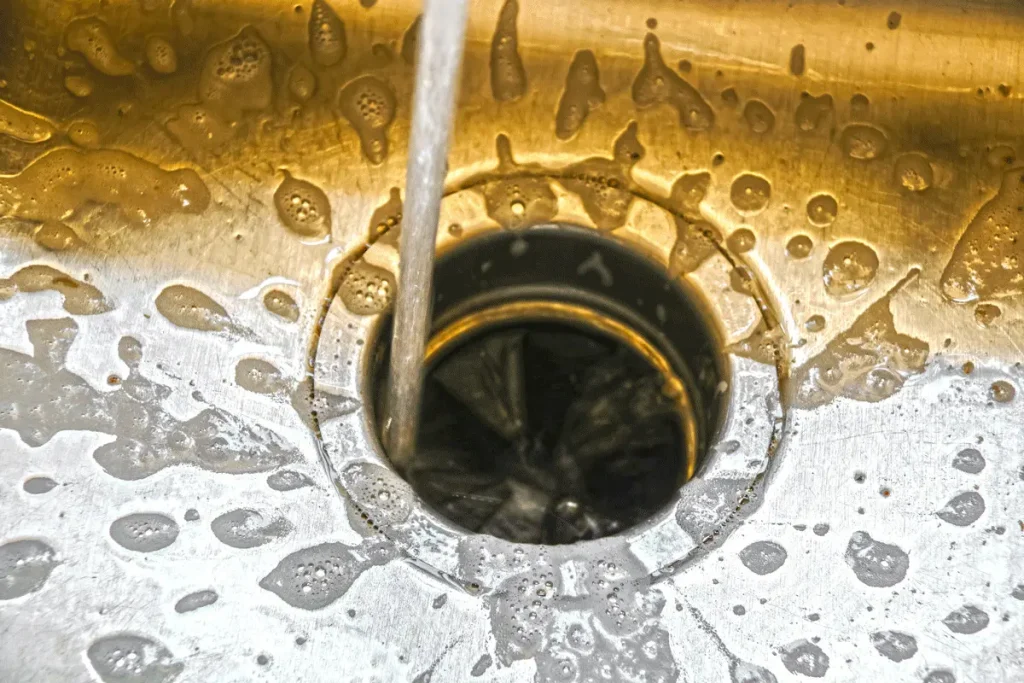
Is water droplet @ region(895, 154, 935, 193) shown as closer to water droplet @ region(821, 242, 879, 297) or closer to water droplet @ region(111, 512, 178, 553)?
water droplet @ region(821, 242, 879, 297)

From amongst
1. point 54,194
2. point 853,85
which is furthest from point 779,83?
point 54,194

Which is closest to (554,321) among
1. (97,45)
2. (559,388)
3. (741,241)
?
(559,388)

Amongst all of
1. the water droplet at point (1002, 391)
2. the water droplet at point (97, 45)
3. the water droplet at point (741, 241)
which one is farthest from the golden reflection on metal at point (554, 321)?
the water droplet at point (97, 45)

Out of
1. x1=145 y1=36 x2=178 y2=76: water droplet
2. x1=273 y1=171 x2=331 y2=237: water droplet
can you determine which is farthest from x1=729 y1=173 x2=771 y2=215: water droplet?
x1=145 y1=36 x2=178 y2=76: water droplet

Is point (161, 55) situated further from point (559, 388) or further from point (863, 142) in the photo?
point (863, 142)

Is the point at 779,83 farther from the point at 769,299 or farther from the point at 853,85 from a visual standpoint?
the point at 769,299

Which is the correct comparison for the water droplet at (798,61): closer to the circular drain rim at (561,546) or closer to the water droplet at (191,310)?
the circular drain rim at (561,546)
